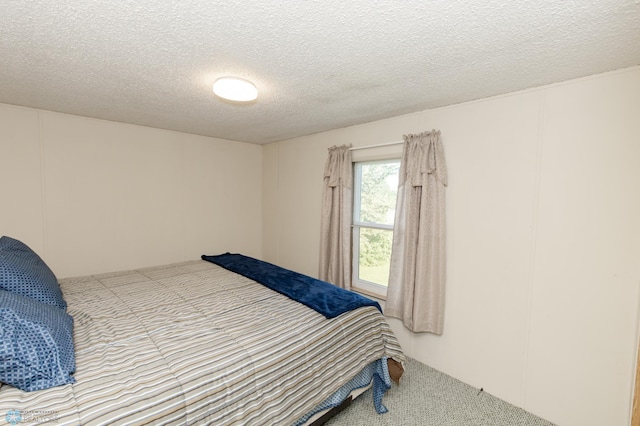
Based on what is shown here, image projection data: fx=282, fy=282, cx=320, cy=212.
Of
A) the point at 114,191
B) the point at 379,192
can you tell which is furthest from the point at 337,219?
the point at 114,191

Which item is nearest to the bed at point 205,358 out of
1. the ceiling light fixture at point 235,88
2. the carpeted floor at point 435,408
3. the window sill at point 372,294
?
the carpeted floor at point 435,408

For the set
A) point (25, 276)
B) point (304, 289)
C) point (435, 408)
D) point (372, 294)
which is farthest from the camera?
point (372, 294)

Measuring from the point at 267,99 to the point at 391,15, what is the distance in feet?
4.20

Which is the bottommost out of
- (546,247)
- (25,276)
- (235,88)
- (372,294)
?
(372,294)

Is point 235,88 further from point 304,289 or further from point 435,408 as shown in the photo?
point 435,408

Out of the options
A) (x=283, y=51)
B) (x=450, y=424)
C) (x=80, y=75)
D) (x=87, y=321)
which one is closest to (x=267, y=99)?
(x=283, y=51)

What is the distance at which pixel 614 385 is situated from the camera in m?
1.63

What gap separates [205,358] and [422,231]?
6.02ft

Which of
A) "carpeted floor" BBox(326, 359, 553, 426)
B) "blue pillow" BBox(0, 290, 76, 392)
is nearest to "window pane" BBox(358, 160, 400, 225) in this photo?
"carpeted floor" BBox(326, 359, 553, 426)

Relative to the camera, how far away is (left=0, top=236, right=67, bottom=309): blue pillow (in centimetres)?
155

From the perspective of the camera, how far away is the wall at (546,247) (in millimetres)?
1619

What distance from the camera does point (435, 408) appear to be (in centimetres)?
198

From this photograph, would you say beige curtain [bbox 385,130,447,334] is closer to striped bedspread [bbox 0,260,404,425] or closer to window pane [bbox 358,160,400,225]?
window pane [bbox 358,160,400,225]

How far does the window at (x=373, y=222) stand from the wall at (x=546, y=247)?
1.83 ft
